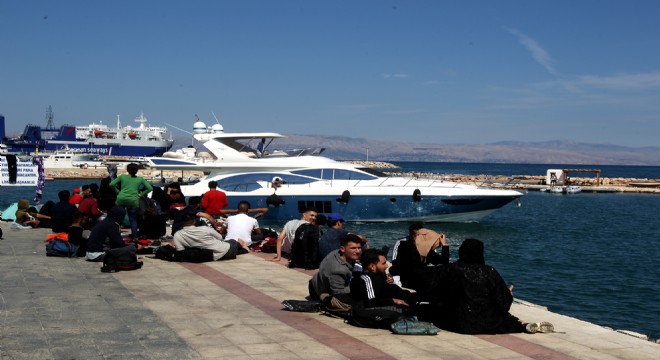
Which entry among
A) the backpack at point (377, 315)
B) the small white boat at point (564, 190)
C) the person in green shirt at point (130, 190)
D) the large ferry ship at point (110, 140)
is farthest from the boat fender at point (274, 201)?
the large ferry ship at point (110, 140)

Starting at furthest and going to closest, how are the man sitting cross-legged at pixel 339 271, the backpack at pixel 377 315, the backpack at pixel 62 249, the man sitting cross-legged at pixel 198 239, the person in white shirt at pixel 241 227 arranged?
the person in white shirt at pixel 241 227 → the backpack at pixel 62 249 → the man sitting cross-legged at pixel 198 239 → the man sitting cross-legged at pixel 339 271 → the backpack at pixel 377 315

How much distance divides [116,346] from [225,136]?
26225mm

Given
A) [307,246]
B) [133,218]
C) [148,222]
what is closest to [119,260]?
[307,246]

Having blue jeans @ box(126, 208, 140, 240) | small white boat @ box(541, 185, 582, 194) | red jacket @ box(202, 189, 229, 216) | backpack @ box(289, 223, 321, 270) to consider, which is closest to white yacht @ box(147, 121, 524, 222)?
red jacket @ box(202, 189, 229, 216)

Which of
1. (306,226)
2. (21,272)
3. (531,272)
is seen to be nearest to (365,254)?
(306,226)

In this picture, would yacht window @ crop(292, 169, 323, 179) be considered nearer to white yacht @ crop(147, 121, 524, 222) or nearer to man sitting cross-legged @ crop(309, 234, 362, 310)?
white yacht @ crop(147, 121, 524, 222)

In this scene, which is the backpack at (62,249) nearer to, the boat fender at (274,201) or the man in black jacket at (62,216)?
the man in black jacket at (62,216)

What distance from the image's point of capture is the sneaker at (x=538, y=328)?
8.53m

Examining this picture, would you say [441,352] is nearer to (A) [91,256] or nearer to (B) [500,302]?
(B) [500,302]

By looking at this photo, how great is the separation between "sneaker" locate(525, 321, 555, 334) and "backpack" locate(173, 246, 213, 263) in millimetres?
7174

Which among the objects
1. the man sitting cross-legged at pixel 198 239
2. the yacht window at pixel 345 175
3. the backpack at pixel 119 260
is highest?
the yacht window at pixel 345 175

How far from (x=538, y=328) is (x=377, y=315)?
1910 millimetres

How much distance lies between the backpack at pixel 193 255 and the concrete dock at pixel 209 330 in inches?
67.8

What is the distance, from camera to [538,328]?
856 centimetres
